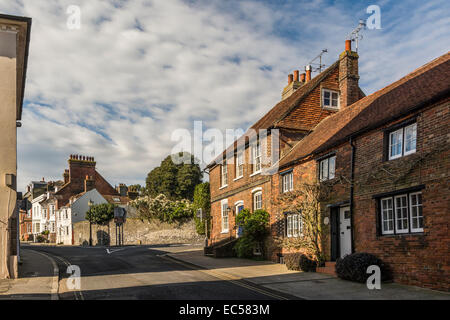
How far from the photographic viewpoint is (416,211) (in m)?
11.3

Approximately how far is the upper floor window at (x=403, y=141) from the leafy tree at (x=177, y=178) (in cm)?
4083

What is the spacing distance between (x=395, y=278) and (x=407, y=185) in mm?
2789

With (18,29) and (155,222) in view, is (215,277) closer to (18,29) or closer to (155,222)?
(18,29)

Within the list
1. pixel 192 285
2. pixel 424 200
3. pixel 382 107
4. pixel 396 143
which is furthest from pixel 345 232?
pixel 192 285

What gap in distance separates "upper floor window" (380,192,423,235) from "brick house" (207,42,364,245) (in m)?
7.73

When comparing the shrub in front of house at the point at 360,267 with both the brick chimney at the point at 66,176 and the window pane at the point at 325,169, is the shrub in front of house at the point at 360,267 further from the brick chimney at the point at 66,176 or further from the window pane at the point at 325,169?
the brick chimney at the point at 66,176

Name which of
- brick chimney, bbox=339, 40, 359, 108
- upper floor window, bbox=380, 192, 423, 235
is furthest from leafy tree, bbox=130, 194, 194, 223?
upper floor window, bbox=380, 192, 423, 235

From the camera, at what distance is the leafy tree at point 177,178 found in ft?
172

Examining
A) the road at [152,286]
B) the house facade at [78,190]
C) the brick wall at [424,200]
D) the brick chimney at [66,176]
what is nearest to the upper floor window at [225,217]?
the road at [152,286]

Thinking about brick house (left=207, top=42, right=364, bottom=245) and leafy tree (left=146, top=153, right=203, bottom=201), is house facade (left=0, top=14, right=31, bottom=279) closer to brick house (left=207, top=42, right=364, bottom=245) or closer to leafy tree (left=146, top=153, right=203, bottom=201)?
brick house (left=207, top=42, right=364, bottom=245)

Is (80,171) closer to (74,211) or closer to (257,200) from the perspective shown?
(74,211)

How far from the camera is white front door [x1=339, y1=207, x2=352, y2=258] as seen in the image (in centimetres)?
1439

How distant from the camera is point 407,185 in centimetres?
1145

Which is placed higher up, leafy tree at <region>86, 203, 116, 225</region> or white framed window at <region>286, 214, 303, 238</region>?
white framed window at <region>286, 214, 303, 238</region>
